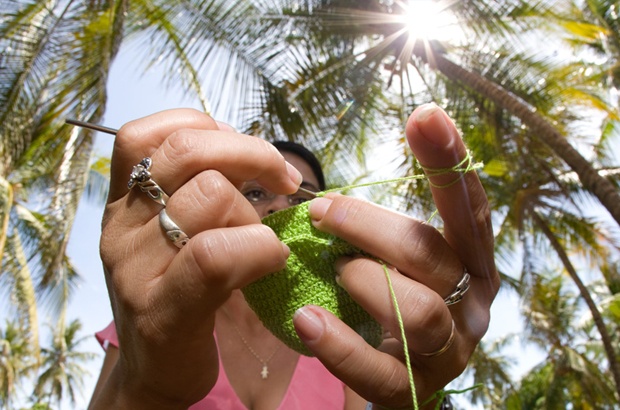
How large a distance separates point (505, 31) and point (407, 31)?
3.15 ft

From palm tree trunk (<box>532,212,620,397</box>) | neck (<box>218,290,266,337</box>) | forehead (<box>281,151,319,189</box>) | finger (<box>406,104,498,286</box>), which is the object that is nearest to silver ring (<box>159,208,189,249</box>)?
finger (<box>406,104,498,286</box>)

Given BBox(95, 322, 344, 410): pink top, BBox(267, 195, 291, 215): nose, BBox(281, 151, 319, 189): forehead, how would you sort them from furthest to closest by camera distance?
BBox(281, 151, 319, 189): forehead < BBox(267, 195, 291, 215): nose < BBox(95, 322, 344, 410): pink top

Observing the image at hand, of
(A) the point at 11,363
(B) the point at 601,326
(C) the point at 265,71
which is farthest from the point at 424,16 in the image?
(A) the point at 11,363

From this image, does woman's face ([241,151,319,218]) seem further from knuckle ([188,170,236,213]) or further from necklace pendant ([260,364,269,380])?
knuckle ([188,170,236,213])

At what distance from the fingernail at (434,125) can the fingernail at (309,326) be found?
305mm

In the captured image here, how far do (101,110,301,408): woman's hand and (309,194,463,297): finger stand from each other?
116 millimetres

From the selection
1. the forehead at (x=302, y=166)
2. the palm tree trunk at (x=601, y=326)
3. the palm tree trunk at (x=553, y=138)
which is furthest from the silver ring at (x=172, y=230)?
the palm tree trunk at (x=601, y=326)

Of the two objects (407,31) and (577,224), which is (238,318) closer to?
(407,31)

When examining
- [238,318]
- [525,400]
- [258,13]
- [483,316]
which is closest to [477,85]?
[258,13]

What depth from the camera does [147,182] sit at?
0.66 metres

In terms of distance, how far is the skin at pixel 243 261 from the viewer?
0.64 m

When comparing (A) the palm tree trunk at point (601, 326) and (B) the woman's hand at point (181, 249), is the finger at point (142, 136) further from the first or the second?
(A) the palm tree trunk at point (601, 326)

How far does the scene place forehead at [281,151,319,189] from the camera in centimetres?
180

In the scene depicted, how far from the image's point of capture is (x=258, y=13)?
4609 millimetres
